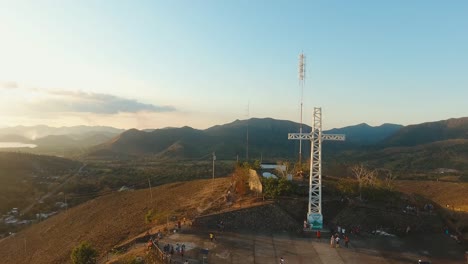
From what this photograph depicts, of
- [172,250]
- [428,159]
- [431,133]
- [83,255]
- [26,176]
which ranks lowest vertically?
[26,176]

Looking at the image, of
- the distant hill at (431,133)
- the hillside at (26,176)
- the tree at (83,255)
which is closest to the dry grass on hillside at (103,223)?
the tree at (83,255)

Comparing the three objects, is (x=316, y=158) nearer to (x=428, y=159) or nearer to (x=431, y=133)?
(x=428, y=159)

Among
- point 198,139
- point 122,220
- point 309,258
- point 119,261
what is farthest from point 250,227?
point 198,139

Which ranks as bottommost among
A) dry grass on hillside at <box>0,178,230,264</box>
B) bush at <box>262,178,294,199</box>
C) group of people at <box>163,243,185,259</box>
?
dry grass on hillside at <box>0,178,230,264</box>

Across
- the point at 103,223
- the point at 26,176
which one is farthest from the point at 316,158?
the point at 26,176

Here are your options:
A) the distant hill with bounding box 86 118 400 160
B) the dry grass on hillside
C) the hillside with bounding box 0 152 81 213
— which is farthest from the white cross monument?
the distant hill with bounding box 86 118 400 160

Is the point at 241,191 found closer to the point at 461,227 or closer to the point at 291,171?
the point at 291,171

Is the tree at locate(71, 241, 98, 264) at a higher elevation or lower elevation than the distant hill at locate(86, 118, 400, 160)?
lower

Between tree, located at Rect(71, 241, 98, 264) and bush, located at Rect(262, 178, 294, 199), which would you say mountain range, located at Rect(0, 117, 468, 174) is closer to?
bush, located at Rect(262, 178, 294, 199)

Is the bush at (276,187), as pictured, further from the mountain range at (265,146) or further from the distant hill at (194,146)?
the distant hill at (194,146)

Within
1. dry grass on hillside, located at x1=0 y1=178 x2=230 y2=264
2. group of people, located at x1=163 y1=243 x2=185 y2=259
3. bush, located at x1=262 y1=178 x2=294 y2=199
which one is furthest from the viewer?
dry grass on hillside, located at x1=0 y1=178 x2=230 y2=264
